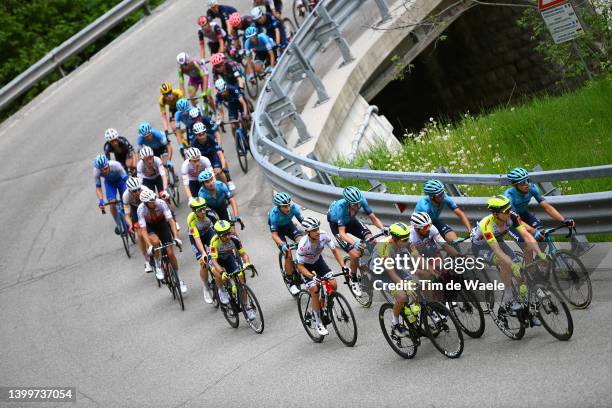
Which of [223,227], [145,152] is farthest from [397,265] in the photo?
[145,152]

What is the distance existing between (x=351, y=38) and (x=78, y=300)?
9455 millimetres

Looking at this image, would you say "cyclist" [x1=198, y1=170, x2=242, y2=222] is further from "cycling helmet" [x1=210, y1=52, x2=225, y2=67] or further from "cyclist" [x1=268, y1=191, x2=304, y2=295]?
"cycling helmet" [x1=210, y1=52, x2=225, y2=67]

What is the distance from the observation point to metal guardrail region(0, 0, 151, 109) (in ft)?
89.0

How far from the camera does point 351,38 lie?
73.3 feet

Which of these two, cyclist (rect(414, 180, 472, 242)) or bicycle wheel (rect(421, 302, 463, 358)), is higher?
cyclist (rect(414, 180, 472, 242))

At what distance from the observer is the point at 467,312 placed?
34.4 ft

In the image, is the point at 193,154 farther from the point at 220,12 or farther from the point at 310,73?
the point at 220,12

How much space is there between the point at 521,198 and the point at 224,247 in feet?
14.7

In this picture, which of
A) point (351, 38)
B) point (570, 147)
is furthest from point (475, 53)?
point (570, 147)

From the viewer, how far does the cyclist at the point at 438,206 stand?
11.5 metres

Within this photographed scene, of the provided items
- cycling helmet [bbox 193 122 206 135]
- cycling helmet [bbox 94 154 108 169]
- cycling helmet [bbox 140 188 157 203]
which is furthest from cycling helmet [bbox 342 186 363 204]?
cycling helmet [bbox 94 154 108 169]

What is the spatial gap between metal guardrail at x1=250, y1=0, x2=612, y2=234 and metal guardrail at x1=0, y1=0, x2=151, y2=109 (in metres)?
9.10

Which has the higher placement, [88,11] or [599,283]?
[88,11]

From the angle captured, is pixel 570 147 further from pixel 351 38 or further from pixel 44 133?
pixel 44 133
